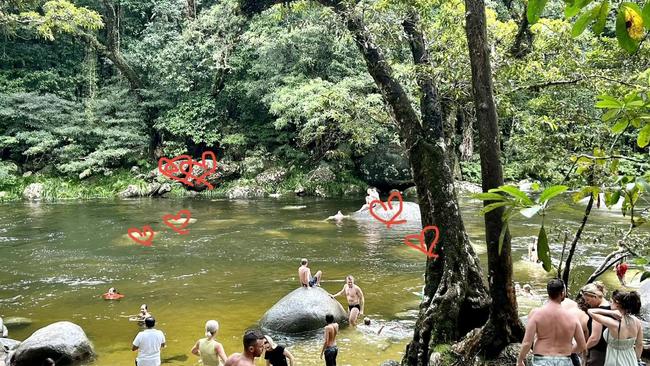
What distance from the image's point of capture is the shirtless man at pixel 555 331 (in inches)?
172

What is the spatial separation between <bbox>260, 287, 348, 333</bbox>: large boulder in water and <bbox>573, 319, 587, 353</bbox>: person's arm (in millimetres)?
5496

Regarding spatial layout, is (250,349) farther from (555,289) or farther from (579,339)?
(579,339)

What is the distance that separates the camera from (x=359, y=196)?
27594 mm

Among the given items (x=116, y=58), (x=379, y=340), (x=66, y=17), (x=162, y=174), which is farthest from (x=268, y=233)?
(x=116, y=58)

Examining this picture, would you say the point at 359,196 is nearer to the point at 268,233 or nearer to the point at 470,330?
the point at 268,233

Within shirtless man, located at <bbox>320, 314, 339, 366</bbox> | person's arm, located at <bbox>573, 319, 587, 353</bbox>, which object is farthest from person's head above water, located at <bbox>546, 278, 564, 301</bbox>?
shirtless man, located at <bbox>320, 314, 339, 366</bbox>

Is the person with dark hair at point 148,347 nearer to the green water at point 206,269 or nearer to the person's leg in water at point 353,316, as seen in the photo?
the green water at point 206,269

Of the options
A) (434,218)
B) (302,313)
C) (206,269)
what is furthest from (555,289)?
(206,269)

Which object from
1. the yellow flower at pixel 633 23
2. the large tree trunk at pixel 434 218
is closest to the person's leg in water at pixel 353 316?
the large tree trunk at pixel 434 218

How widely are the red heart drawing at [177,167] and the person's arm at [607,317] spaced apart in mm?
27689

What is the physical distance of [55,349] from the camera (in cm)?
784

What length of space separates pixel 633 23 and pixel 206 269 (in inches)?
518

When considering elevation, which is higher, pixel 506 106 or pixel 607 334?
A: pixel 506 106

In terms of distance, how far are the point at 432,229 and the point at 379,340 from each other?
113 inches
